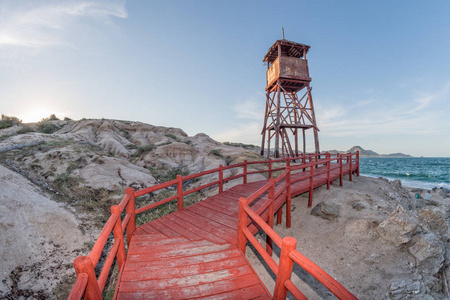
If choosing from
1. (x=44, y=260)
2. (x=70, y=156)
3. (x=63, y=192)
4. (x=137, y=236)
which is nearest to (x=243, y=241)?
(x=137, y=236)

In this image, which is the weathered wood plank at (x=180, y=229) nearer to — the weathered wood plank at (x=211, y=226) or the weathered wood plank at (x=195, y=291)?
the weathered wood plank at (x=211, y=226)

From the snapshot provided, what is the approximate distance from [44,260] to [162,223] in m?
3.00

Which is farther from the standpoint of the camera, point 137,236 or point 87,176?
point 87,176

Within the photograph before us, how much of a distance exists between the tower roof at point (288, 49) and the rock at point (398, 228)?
1751 cm

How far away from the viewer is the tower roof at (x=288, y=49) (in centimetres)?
A: 1873

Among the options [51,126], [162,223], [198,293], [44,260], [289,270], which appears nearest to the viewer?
[289,270]

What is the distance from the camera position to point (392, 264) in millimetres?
5238

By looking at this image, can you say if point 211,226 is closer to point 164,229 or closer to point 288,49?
point 164,229

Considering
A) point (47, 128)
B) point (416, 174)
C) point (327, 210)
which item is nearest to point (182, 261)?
point (327, 210)

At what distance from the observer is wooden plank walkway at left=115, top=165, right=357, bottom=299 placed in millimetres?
2873

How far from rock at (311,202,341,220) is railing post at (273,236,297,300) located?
5.96 m

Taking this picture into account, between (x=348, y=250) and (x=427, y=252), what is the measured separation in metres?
1.83

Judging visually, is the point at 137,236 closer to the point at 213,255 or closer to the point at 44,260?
the point at 213,255

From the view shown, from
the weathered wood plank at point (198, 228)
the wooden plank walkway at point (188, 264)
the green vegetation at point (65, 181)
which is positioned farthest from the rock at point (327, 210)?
the green vegetation at point (65, 181)
